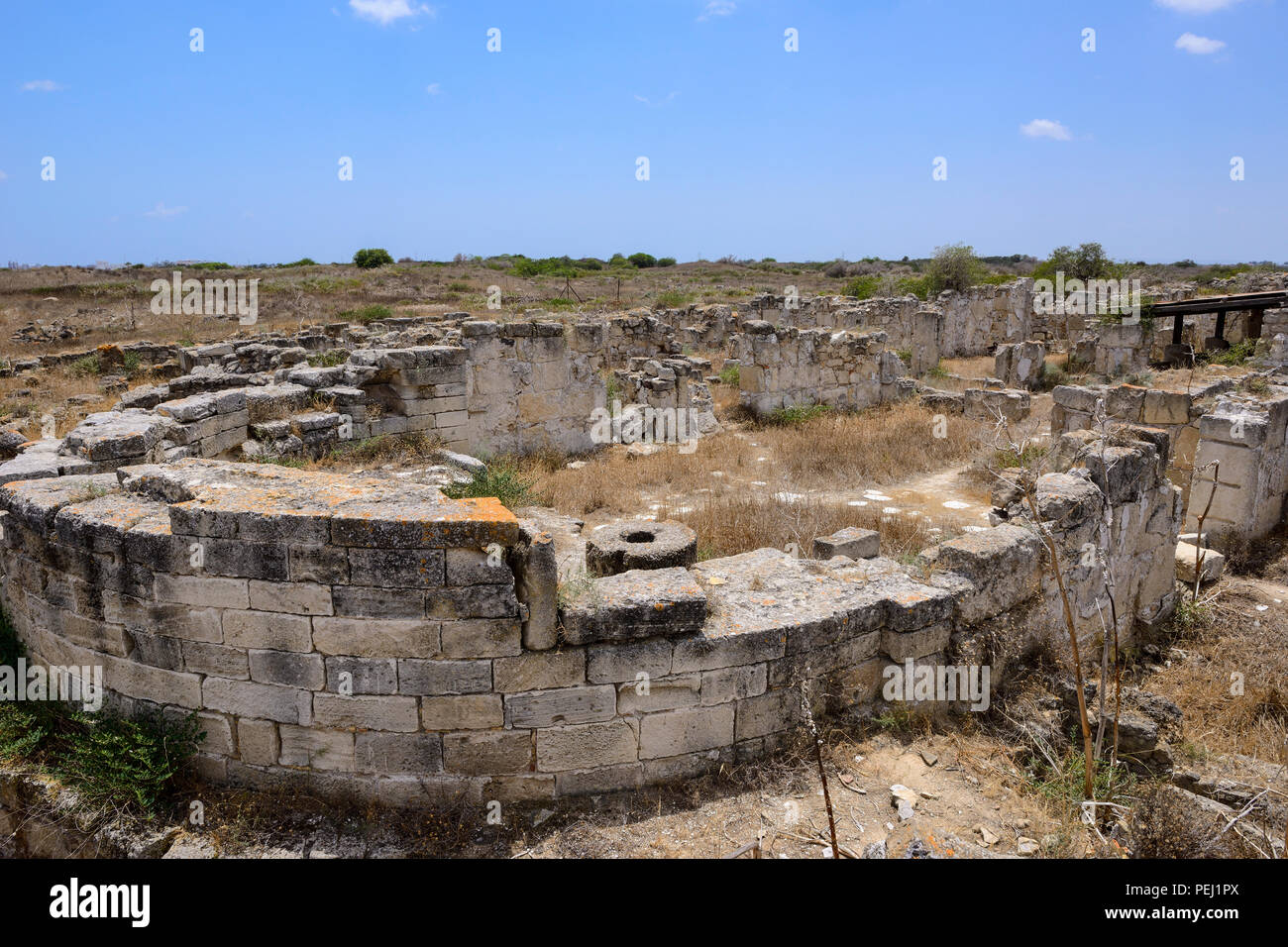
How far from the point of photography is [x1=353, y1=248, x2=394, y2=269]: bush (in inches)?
1929

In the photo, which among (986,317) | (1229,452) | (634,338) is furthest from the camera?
(986,317)

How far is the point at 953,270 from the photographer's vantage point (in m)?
31.0

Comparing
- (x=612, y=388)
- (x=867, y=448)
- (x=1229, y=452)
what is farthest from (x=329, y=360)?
(x=1229, y=452)

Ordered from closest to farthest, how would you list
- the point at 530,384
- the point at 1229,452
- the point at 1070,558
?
the point at 1070,558, the point at 1229,452, the point at 530,384

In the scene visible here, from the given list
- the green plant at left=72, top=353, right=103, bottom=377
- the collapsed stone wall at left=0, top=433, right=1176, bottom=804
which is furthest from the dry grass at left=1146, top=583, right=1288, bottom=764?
the green plant at left=72, top=353, right=103, bottom=377

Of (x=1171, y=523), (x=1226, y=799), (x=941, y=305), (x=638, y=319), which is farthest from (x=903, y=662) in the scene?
(x=941, y=305)

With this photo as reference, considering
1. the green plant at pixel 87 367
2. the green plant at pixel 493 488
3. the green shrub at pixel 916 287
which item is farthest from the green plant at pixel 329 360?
the green shrub at pixel 916 287

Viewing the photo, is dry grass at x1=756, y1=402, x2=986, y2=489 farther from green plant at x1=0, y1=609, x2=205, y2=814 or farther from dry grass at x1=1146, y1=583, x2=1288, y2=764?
green plant at x1=0, y1=609, x2=205, y2=814

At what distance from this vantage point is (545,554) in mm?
3893

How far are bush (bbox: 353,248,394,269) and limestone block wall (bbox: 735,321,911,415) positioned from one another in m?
39.6

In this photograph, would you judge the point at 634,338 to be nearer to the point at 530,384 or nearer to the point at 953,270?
the point at 530,384

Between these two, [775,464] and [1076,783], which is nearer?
[1076,783]

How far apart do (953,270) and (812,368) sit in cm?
1891
